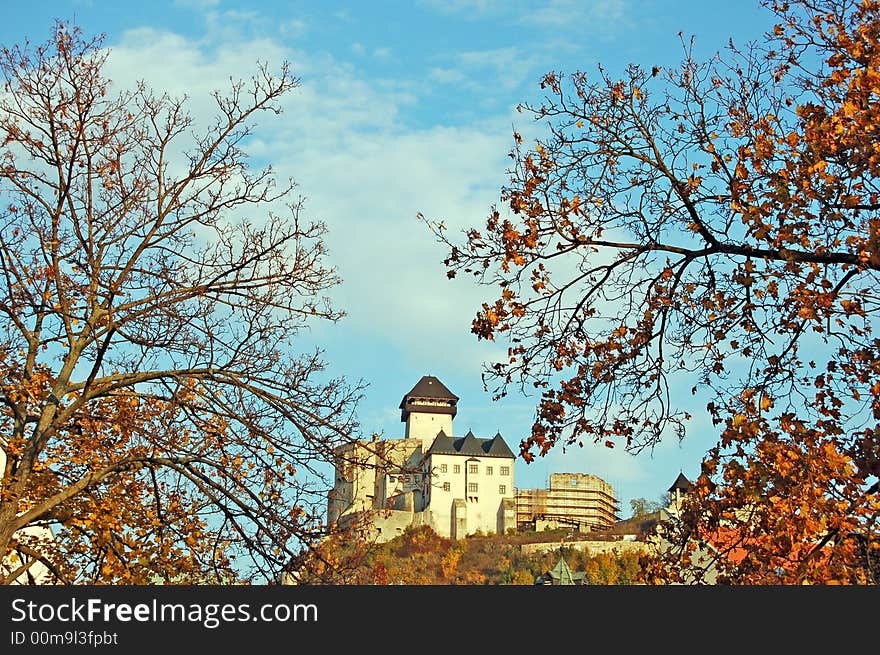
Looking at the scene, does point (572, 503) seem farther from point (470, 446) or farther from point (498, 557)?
point (498, 557)

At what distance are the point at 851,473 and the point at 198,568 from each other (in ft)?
21.4

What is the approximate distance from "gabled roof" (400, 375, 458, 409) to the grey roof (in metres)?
5.43

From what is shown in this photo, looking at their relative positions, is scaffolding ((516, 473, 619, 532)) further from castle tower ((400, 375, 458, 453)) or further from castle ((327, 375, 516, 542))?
castle tower ((400, 375, 458, 453))

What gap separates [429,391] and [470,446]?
10.1 m

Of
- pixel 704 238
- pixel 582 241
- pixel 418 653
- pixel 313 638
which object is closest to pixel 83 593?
pixel 313 638

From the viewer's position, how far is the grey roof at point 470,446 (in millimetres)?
110738

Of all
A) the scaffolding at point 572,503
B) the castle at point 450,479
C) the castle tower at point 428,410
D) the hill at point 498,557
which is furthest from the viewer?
the castle tower at point 428,410

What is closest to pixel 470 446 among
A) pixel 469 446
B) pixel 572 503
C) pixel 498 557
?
pixel 469 446

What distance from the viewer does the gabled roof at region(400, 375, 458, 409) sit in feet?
390

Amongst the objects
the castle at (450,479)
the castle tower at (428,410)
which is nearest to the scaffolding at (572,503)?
the castle at (450,479)

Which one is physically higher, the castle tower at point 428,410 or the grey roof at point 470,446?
the castle tower at point 428,410

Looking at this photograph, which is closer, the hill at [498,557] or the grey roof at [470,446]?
the hill at [498,557]

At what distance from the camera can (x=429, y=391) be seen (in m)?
119

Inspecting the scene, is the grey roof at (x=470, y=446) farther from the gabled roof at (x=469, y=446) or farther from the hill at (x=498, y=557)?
the hill at (x=498, y=557)
